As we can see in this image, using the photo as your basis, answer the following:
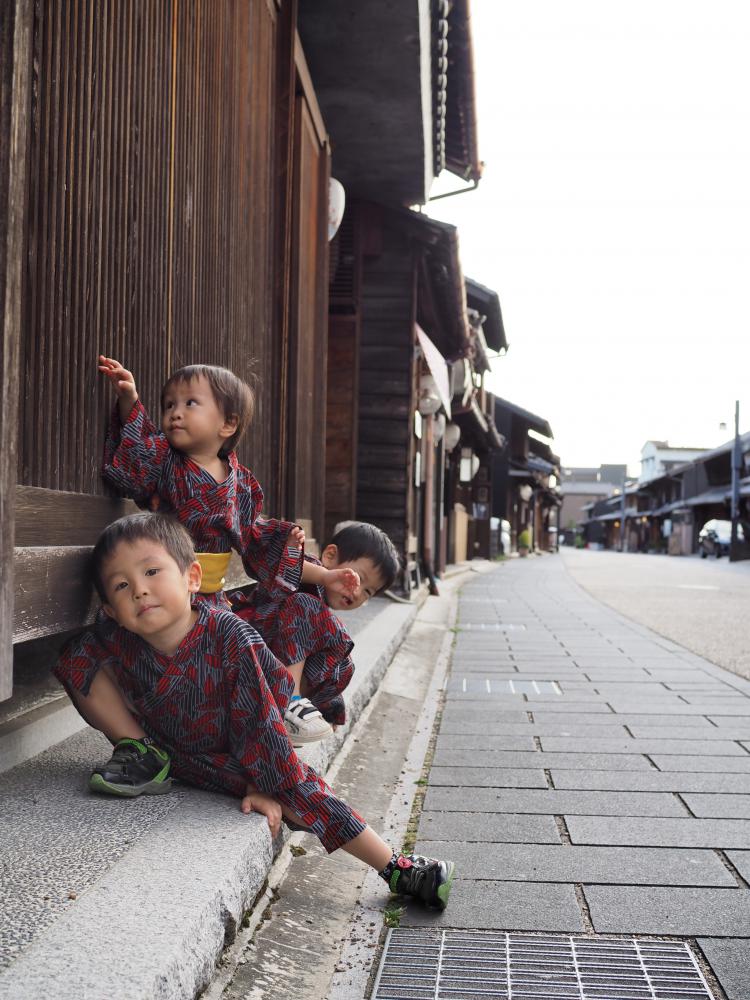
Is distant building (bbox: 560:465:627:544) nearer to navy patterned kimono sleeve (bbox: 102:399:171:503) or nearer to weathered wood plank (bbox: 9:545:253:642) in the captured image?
navy patterned kimono sleeve (bbox: 102:399:171:503)

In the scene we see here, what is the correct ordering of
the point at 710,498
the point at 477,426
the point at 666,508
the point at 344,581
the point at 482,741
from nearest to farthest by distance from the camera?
the point at 344,581 < the point at 482,741 < the point at 477,426 < the point at 710,498 < the point at 666,508

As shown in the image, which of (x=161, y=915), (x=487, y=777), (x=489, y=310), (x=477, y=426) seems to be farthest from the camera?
(x=489, y=310)

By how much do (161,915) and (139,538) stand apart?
1.05 m

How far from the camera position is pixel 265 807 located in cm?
253

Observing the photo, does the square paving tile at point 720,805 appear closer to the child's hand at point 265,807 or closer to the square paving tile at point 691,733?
the square paving tile at point 691,733

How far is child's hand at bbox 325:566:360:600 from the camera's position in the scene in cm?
338

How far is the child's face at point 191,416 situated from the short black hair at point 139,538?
447mm

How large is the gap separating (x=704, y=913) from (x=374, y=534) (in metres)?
1.66

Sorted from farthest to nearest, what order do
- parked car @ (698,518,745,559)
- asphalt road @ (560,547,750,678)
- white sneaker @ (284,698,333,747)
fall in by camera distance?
parked car @ (698,518,745,559) → asphalt road @ (560,547,750,678) → white sneaker @ (284,698,333,747)

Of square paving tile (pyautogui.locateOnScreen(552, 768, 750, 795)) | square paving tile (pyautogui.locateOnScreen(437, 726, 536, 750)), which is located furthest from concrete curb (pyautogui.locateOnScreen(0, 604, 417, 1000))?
square paving tile (pyautogui.locateOnScreen(437, 726, 536, 750))

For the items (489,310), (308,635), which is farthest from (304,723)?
(489,310)

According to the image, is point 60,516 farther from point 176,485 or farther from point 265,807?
point 265,807

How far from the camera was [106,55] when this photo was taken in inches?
112

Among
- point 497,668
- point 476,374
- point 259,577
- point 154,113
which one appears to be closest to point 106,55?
point 154,113
